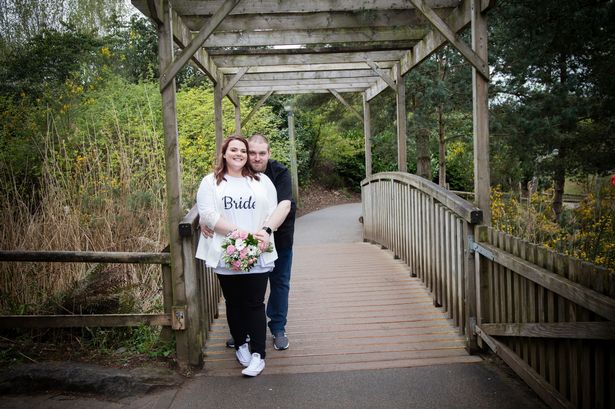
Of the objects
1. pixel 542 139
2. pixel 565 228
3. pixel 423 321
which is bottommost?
pixel 423 321

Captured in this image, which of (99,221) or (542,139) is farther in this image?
(542,139)

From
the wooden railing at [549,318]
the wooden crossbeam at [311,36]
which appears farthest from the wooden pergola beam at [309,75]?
the wooden railing at [549,318]

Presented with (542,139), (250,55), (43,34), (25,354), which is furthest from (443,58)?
(43,34)

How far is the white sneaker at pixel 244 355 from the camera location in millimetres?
3965

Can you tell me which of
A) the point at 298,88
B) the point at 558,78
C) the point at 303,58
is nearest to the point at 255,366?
the point at 303,58

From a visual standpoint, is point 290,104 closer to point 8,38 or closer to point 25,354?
point 8,38

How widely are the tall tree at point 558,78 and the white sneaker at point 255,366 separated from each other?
5.60 meters

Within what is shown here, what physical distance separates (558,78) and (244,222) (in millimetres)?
9850

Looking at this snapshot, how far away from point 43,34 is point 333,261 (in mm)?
15377

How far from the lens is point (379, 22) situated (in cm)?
584

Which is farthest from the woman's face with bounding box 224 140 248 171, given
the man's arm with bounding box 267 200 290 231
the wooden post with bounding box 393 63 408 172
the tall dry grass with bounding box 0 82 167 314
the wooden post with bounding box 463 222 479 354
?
the wooden post with bounding box 393 63 408 172

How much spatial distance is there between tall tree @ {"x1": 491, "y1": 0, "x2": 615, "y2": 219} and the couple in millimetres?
4914

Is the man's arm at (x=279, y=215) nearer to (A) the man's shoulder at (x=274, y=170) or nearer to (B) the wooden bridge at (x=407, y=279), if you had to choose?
(A) the man's shoulder at (x=274, y=170)

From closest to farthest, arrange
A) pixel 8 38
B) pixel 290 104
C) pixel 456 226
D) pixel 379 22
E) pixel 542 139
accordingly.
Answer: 1. pixel 456 226
2. pixel 379 22
3. pixel 542 139
4. pixel 290 104
5. pixel 8 38
